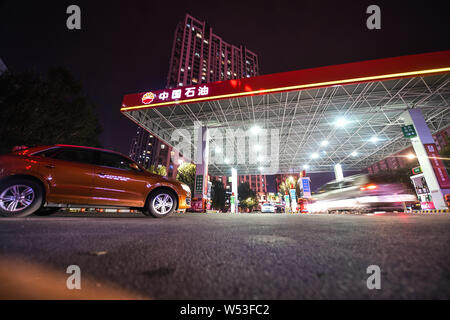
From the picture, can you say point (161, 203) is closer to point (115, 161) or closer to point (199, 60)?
point (115, 161)

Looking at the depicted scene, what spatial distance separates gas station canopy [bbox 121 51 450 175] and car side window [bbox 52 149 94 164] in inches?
348

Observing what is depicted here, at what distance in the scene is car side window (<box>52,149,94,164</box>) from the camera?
3605 mm

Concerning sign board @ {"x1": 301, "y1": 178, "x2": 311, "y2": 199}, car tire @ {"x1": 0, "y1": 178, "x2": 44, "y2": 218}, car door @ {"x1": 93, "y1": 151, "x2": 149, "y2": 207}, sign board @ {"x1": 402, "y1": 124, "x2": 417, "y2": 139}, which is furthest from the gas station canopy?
car tire @ {"x1": 0, "y1": 178, "x2": 44, "y2": 218}

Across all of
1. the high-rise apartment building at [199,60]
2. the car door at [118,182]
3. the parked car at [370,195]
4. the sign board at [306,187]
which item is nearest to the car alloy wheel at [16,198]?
the car door at [118,182]

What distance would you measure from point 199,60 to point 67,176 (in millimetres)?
70480

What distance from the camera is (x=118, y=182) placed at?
382cm

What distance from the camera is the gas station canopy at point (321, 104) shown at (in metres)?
9.78

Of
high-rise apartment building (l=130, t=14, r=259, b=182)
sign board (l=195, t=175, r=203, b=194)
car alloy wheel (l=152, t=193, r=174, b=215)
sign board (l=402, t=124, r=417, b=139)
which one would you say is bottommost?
car alloy wheel (l=152, t=193, r=174, b=215)

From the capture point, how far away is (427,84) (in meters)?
11.1

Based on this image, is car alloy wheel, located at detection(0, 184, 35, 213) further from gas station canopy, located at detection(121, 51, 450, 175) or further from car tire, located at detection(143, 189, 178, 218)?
gas station canopy, located at detection(121, 51, 450, 175)

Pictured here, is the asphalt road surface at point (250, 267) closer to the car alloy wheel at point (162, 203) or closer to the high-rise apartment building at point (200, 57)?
the car alloy wheel at point (162, 203)

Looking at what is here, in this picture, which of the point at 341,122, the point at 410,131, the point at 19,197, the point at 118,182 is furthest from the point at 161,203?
the point at 341,122

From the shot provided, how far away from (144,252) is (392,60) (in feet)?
46.1
